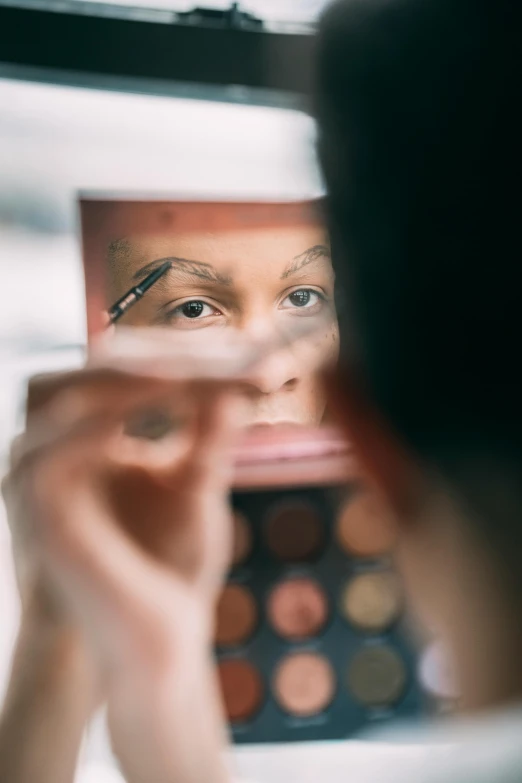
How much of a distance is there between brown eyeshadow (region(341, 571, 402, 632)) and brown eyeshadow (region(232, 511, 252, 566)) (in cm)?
8

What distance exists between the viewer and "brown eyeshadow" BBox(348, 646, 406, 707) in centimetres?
43

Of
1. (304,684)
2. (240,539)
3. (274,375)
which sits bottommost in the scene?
(304,684)

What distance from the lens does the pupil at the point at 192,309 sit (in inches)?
16.3

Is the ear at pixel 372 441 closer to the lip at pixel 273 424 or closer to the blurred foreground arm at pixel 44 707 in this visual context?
the lip at pixel 273 424

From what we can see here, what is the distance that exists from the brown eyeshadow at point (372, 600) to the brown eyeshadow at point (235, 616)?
0.23 ft

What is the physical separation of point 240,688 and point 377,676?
98 mm

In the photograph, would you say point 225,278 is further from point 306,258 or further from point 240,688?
point 240,688

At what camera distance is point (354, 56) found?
39 cm

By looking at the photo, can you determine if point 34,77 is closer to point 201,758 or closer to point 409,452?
point 409,452

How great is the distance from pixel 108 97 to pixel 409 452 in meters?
0.33

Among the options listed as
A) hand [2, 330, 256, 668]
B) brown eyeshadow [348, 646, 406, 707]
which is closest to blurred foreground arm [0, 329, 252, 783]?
hand [2, 330, 256, 668]

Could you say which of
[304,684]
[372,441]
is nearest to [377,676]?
[304,684]

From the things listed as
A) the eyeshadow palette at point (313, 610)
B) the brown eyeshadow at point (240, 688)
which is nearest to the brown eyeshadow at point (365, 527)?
the eyeshadow palette at point (313, 610)

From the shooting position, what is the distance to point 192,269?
1.40 feet
